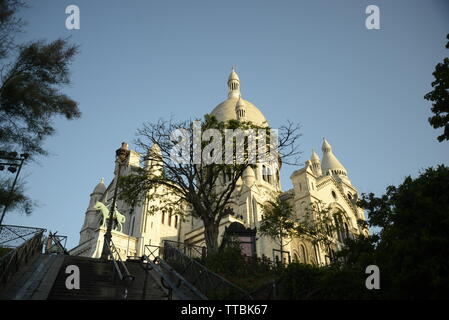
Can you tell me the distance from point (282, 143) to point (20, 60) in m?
13.3

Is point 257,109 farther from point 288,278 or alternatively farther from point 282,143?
point 288,278

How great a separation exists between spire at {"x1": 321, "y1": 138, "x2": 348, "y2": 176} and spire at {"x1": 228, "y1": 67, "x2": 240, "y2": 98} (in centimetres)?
2088

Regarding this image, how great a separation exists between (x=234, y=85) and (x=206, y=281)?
64831mm

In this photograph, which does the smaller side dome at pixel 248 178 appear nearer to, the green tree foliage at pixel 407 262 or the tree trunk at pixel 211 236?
the tree trunk at pixel 211 236

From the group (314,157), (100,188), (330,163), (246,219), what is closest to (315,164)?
(314,157)

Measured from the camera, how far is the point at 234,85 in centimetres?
7431

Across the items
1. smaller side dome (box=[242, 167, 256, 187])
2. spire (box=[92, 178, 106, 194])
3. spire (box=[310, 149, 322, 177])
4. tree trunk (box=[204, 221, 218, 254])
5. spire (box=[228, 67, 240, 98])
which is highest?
spire (box=[228, 67, 240, 98])

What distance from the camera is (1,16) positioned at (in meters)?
15.5

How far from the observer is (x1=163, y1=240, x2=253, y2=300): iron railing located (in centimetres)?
1058

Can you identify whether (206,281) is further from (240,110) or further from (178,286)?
(240,110)

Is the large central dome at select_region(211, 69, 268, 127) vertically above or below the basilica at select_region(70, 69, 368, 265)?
above

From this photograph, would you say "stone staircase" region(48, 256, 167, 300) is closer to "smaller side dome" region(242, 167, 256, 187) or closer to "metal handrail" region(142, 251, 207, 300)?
"metal handrail" region(142, 251, 207, 300)

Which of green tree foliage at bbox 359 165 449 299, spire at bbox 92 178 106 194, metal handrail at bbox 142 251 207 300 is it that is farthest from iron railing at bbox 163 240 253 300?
spire at bbox 92 178 106 194

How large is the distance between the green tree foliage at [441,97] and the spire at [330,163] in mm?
54770
